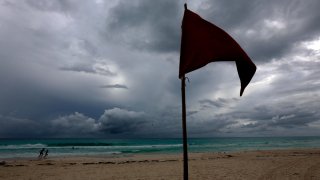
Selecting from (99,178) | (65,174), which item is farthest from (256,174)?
(65,174)

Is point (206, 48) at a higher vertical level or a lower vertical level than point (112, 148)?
higher

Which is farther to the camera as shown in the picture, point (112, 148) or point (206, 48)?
point (112, 148)

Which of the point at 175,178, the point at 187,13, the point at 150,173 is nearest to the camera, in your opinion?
the point at 187,13

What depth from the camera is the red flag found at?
156 inches

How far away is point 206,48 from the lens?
4027mm

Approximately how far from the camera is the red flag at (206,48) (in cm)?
397

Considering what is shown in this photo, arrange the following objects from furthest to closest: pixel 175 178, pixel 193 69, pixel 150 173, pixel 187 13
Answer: pixel 150 173 < pixel 175 178 < pixel 187 13 < pixel 193 69

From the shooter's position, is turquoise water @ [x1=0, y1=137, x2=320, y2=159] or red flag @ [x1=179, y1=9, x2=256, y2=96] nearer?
red flag @ [x1=179, y1=9, x2=256, y2=96]

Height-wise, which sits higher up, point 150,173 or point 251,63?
point 251,63

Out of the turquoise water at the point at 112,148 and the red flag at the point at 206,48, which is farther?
the turquoise water at the point at 112,148

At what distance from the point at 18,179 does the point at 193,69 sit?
15.1 metres

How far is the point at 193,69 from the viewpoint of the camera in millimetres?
3945

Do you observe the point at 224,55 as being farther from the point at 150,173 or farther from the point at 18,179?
the point at 18,179

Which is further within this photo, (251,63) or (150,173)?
(150,173)
